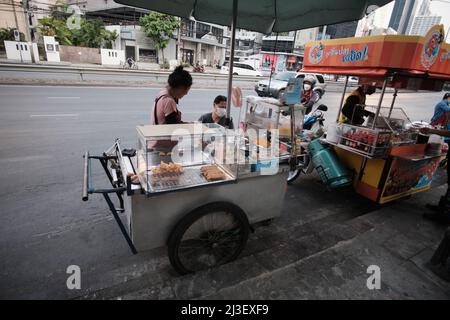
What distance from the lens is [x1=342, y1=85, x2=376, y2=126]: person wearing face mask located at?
439 centimetres

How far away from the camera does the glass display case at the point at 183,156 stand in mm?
2027

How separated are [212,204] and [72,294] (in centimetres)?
134

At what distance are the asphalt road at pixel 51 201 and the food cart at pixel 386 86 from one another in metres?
3.09

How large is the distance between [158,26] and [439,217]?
3000 cm

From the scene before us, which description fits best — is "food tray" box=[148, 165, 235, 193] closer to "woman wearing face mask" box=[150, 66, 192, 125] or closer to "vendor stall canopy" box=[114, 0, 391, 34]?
"woman wearing face mask" box=[150, 66, 192, 125]

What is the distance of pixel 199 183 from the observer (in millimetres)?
2062

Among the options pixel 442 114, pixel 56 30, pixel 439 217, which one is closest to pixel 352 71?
pixel 439 217

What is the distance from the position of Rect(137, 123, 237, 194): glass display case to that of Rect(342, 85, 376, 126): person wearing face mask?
2.85 meters

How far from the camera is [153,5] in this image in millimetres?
3166

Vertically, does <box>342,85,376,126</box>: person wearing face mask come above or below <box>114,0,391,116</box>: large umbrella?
below

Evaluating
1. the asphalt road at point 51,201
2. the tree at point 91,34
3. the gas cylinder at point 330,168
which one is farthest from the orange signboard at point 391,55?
the tree at point 91,34

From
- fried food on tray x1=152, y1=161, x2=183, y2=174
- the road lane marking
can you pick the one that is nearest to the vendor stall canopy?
fried food on tray x1=152, y1=161, x2=183, y2=174

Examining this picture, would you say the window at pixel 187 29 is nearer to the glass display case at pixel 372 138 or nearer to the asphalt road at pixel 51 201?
the asphalt road at pixel 51 201
